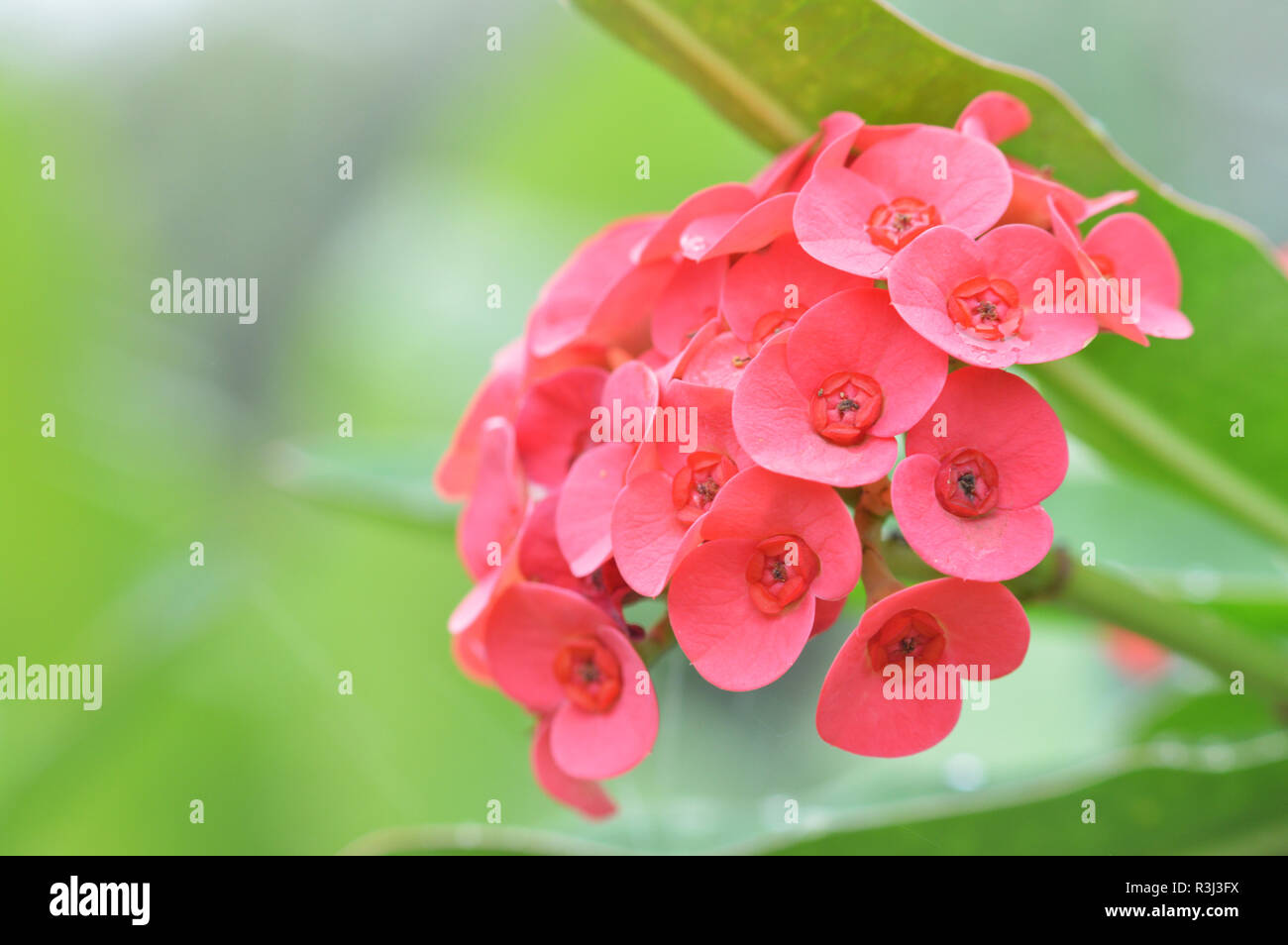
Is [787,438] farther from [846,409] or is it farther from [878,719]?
[878,719]

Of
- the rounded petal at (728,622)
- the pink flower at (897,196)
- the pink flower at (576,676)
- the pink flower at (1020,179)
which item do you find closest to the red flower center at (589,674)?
the pink flower at (576,676)

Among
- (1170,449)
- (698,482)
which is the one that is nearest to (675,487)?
(698,482)

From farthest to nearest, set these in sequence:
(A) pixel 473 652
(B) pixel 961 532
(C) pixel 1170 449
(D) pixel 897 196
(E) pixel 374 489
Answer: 1. (E) pixel 374 489
2. (C) pixel 1170 449
3. (A) pixel 473 652
4. (D) pixel 897 196
5. (B) pixel 961 532

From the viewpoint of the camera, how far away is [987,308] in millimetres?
665

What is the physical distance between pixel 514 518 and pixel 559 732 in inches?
6.2

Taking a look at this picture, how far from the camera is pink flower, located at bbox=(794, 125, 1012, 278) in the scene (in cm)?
68

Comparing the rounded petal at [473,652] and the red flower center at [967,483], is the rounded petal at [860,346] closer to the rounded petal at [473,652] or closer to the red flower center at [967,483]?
the red flower center at [967,483]

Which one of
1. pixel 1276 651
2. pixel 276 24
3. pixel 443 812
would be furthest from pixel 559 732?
pixel 276 24

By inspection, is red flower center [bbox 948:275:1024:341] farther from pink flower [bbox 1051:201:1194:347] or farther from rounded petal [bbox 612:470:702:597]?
rounded petal [bbox 612:470:702:597]

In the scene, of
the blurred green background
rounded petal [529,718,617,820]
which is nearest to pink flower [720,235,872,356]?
rounded petal [529,718,617,820]

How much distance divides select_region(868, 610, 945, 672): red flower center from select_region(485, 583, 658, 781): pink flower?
156 mm

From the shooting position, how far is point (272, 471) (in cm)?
148

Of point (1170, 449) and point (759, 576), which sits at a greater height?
point (1170, 449)

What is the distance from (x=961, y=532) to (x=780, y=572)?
0.36ft
